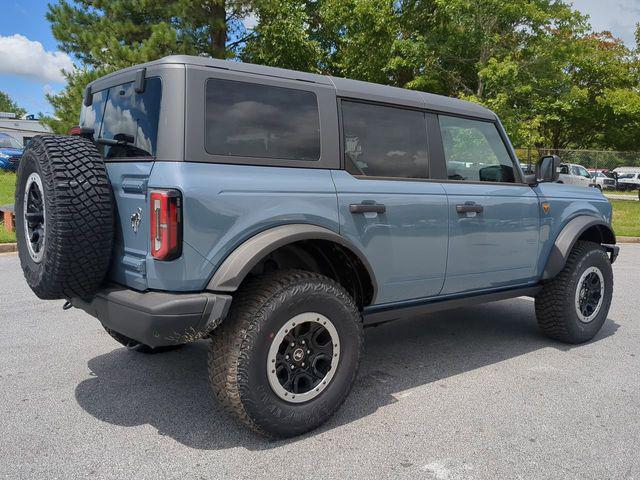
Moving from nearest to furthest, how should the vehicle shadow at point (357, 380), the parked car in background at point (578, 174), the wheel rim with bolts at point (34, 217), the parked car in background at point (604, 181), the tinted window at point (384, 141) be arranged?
the wheel rim with bolts at point (34, 217), the vehicle shadow at point (357, 380), the tinted window at point (384, 141), the parked car in background at point (578, 174), the parked car in background at point (604, 181)

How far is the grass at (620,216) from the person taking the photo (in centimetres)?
1052

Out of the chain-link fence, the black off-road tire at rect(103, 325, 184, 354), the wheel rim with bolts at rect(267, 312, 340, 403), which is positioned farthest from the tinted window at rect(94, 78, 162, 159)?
the chain-link fence

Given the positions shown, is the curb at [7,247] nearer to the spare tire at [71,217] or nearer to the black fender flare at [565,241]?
the spare tire at [71,217]

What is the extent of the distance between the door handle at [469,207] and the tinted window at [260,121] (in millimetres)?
1141

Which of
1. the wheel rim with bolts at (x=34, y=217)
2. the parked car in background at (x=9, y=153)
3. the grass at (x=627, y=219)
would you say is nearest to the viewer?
the wheel rim with bolts at (x=34, y=217)

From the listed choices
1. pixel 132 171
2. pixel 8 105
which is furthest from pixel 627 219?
pixel 8 105

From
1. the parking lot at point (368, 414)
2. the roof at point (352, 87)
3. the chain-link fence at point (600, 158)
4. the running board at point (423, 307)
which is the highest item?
the chain-link fence at point (600, 158)

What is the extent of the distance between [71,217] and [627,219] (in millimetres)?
17631

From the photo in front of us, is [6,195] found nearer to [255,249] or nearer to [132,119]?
[132,119]

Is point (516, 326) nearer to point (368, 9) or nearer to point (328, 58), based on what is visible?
point (368, 9)

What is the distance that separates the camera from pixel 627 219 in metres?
17.0

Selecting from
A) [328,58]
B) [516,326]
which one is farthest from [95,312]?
[328,58]

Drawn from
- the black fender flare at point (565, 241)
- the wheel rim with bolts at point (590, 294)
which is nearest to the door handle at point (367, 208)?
the black fender flare at point (565, 241)

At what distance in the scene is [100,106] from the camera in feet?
11.7
